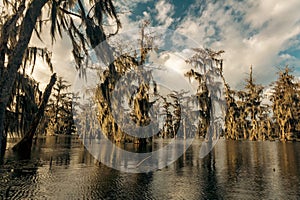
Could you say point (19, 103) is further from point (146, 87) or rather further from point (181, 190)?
point (146, 87)

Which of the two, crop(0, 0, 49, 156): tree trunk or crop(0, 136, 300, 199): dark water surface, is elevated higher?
crop(0, 0, 49, 156): tree trunk

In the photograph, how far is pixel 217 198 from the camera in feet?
15.2

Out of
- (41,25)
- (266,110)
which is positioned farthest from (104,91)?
(266,110)

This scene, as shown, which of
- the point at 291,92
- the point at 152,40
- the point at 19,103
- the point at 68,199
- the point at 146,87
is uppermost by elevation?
the point at 152,40

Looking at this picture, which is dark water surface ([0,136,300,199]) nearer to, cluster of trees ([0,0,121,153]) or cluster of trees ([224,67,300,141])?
cluster of trees ([0,0,121,153])

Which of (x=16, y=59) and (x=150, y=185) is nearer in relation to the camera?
(x=16, y=59)

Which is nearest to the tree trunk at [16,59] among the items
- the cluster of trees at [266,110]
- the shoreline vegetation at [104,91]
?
the shoreline vegetation at [104,91]

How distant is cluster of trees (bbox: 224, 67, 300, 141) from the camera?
36.8 meters

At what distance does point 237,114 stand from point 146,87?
2535 centimetres

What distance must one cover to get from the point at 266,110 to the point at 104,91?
129 ft

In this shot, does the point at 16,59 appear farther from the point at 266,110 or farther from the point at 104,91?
the point at 266,110

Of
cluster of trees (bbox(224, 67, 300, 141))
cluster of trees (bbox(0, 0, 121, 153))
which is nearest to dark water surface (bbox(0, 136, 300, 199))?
cluster of trees (bbox(0, 0, 121, 153))

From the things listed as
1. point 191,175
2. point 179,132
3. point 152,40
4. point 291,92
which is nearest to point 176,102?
point 179,132

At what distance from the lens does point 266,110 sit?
139 feet
